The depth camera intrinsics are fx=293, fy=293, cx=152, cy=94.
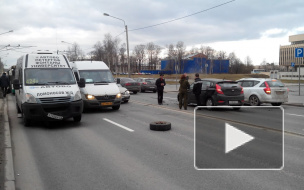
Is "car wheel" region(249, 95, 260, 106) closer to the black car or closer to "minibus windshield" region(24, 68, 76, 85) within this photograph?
the black car

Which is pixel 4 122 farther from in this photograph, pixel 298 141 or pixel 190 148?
pixel 298 141

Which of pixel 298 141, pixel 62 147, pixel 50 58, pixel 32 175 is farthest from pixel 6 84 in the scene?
pixel 298 141

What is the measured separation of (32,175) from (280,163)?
15.2 feet

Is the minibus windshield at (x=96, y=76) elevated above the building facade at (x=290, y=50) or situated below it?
below

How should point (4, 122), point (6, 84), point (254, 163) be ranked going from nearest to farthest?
point (254, 163), point (4, 122), point (6, 84)

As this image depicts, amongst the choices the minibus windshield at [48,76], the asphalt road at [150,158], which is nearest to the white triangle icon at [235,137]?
the asphalt road at [150,158]

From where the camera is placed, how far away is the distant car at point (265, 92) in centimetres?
1526

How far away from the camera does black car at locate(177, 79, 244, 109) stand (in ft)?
44.6

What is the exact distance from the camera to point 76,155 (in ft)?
20.8

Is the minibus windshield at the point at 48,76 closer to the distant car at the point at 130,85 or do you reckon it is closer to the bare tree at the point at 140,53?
the distant car at the point at 130,85

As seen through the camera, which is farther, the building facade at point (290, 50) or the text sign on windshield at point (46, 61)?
the building facade at point (290, 50)
